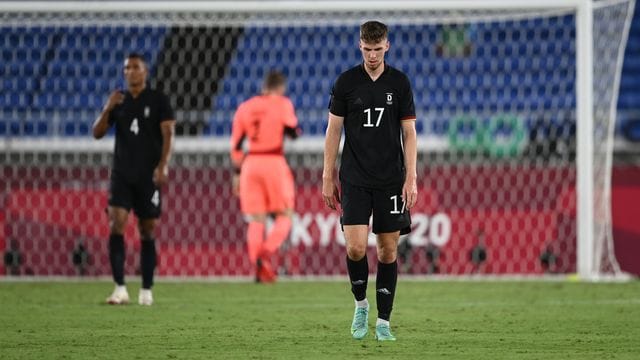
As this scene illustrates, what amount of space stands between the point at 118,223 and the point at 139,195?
0.25 metres

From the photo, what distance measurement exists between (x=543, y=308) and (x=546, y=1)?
4.45m

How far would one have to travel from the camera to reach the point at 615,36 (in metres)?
12.1

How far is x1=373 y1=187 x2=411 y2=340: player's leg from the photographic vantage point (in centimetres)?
624

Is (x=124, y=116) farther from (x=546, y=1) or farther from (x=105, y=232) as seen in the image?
(x=546, y=1)

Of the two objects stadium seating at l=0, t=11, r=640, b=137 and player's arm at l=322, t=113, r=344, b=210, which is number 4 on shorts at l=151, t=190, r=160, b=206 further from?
stadium seating at l=0, t=11, r=640, b=137

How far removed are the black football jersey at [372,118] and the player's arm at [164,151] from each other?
2.87 metres

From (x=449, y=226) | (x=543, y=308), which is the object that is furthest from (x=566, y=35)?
(x=543, y=308)

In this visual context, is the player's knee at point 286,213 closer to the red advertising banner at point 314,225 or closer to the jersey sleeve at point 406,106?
the red advertising banner at point 314,225

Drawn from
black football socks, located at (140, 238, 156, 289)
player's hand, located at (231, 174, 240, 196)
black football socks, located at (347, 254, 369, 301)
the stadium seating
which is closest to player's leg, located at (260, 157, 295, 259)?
player's hand, located at (231, 174, 240, 196)

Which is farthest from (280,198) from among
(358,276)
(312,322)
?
(358,276)

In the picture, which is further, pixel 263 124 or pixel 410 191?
pixel 263 124

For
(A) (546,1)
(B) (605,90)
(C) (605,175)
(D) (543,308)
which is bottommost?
(D) (543,308)

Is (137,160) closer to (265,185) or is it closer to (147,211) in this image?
(147,211)

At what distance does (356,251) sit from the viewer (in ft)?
20.6
